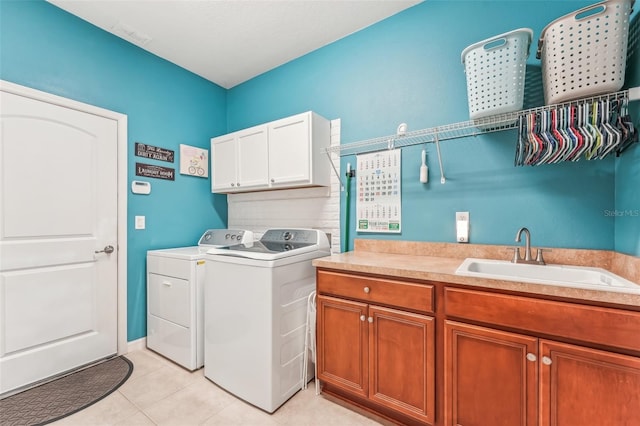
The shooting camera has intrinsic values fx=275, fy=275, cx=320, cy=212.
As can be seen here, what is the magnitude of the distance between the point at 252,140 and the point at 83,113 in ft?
4.27

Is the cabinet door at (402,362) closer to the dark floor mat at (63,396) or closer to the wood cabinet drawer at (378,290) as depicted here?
the wood cabinet drawer at (378,290)

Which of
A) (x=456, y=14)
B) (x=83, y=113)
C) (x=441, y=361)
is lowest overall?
(x=441, y=361)

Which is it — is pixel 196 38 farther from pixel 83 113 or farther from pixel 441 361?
pixel 441 361

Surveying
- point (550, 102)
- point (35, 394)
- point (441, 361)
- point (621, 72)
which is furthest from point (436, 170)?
point (35, 394)

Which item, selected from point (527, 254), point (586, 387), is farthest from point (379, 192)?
point (586, 387)

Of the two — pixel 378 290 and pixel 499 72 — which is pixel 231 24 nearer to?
pixel 499 72

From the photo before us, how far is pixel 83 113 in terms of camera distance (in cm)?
217

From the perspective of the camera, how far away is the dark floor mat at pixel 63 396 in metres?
1.59

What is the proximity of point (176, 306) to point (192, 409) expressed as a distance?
792 millimetres

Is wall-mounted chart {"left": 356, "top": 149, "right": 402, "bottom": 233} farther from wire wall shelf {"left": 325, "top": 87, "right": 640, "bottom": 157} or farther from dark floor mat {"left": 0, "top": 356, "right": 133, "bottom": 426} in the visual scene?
dark floor mat {"left": 0, "top": 356, "right": 133, "bottom": 426}

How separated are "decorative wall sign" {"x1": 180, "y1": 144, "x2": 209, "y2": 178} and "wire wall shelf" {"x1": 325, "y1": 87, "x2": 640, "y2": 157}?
1.52 m

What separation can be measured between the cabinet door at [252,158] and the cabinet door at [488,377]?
6.15 ft

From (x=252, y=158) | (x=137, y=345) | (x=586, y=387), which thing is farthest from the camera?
(x=252, y=158)

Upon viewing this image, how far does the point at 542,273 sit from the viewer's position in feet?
4.89
